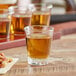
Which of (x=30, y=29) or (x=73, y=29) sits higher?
(x=30, y=29)

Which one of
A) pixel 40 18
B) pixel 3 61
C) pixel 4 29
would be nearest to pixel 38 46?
pixel 3 61

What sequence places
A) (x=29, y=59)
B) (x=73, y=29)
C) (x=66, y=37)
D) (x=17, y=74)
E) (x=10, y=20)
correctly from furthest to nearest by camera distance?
1. (x=73, y=29)
2. (x=66, y=37)
3. (x=10, y=20)
4. (x=29, y=59)
5. (x=17, y=74)

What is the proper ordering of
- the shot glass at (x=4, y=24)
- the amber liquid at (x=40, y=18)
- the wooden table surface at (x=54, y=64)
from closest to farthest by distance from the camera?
the wooden table surface at (x=54, y=64) < the shot glass at (x=4, y=24) < the amber liquid at (x=40, y=18)

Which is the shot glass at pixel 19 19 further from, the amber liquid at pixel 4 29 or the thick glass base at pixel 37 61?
the thick glass base at pixel 37 61

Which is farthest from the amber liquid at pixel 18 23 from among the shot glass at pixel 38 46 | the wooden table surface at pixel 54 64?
the shot glass at pixel 38 46

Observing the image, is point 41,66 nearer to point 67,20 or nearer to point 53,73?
point 53,73

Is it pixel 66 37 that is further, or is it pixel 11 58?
pixel 66 37

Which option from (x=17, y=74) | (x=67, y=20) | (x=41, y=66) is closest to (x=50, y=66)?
(x=41, y=66)

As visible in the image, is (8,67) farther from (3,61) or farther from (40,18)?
(40,18)
